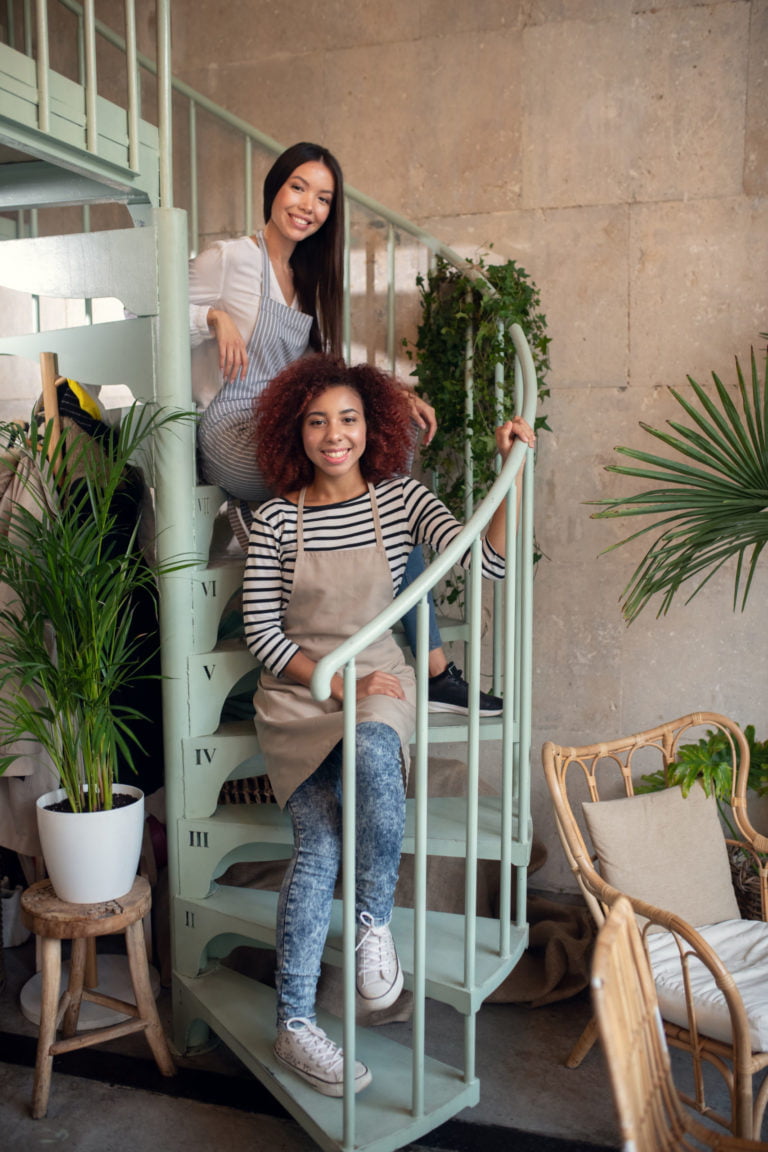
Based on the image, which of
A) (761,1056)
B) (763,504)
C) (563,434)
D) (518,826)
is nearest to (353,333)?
(563,434)

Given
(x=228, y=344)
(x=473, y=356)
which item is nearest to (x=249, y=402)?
(x=228, y=344)

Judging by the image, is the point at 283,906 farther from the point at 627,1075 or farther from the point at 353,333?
the point at 353,333

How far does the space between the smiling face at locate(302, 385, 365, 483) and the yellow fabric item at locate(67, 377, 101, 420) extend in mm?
619

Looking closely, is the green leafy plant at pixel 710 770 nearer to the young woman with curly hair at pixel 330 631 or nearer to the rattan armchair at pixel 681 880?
the rattan armchair at pixel 681 880

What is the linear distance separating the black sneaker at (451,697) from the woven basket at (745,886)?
939mm

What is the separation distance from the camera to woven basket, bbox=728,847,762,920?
9.04 feet

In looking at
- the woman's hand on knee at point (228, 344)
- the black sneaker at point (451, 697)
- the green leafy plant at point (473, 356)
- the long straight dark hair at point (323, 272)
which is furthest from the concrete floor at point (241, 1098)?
the long straight dark hair at point (323, 272)

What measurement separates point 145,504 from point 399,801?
1.10 m

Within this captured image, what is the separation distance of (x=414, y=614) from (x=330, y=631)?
38cm

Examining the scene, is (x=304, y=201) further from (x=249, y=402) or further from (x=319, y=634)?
(x=319, y=634)

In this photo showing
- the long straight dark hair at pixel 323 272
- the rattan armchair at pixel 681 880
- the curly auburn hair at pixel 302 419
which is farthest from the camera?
the long straight dark hair at pixel 323 272

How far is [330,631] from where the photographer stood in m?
2.22

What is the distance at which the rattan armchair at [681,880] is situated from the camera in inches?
81.1

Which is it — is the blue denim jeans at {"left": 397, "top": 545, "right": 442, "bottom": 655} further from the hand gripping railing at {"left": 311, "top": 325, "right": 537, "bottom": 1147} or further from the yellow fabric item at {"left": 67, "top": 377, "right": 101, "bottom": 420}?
the yellow fabric item at {"left": 67, "top": 377, "right": 101, "bottom": 420}
